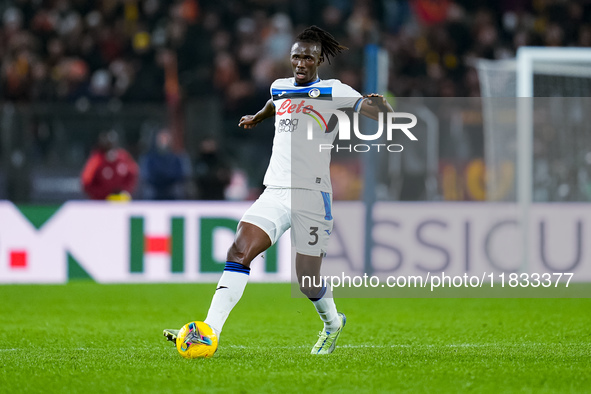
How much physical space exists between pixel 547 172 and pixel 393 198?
197cm

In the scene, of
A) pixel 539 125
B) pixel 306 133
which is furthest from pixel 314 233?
pixel 539 125

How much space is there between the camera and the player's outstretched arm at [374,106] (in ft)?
17.7

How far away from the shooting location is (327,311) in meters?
5.54

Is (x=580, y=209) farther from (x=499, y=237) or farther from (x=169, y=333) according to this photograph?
(x=169, y=333)

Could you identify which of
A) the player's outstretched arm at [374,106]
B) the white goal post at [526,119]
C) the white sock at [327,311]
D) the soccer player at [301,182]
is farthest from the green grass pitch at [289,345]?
the white goal post at [526,119]

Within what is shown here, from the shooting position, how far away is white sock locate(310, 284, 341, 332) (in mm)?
5473

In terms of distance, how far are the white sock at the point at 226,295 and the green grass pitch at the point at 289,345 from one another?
0.23 meters

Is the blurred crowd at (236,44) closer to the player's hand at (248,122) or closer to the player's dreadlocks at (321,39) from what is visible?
the player's hand at (248,122)

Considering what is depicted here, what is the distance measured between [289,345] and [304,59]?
1.94m

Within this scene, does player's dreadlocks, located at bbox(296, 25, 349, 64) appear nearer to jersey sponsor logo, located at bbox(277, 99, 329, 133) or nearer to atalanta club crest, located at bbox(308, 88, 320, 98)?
atalanta club crest, located at bbox(308, 88, 320, 98)

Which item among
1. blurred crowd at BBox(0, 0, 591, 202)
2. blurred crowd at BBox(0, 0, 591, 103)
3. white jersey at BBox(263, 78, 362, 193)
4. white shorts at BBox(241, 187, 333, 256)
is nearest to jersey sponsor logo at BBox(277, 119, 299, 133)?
white jersey at BBox(263, 78, 362, 193)

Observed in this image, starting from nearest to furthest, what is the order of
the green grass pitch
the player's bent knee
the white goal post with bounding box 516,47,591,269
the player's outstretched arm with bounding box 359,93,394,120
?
the green grass pitch < the player's bent knee < the player's outstretched arm with bounding box 359,93,394,120 < the white goal post with bounding box 516,47,591,269

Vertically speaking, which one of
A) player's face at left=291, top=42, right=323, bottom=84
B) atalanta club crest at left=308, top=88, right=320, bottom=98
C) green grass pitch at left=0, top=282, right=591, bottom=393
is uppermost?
player's face at left=291, top=42, right=323, bottom=84

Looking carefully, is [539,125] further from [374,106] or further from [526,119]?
[374,106]
